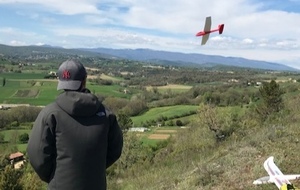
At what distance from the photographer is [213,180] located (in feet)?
21.7

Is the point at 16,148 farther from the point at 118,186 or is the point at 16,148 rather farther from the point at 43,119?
the point at 43,119

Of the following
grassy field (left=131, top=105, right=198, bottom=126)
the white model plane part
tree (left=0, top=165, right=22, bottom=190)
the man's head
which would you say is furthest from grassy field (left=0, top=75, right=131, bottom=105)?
the man's head

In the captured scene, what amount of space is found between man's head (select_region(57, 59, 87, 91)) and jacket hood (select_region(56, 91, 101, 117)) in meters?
0.06

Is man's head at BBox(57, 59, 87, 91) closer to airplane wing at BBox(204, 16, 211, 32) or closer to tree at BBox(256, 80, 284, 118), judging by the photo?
airplane wing at BBox(204, 16, 211, 32)

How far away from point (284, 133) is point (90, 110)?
730 cm

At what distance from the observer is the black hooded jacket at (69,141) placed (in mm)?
2656

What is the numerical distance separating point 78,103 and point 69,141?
28 cm

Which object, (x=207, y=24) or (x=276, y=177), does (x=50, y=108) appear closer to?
(x=207, y=24)

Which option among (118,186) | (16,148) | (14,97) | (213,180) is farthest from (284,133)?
(14,97)

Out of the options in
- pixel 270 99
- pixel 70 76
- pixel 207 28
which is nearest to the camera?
pixel 70 76

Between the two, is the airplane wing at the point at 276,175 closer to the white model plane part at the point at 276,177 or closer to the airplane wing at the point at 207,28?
the white model plane part at the point at 276,177

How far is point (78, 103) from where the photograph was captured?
2.63 m

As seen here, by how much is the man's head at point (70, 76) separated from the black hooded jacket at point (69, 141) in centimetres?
6

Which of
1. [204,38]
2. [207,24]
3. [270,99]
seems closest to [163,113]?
[270,99]
